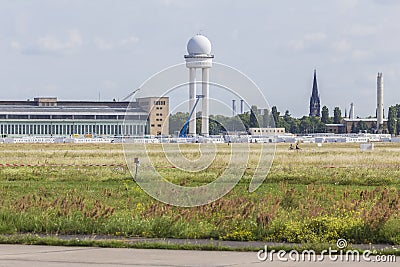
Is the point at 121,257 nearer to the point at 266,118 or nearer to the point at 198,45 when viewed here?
the point at 266,118

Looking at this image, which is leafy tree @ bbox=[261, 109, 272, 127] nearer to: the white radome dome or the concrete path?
the concrete path

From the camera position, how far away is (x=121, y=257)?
1542 cm

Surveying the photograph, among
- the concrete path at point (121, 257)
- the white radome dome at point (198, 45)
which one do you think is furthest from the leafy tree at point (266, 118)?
the white radome dome at point (198, 45)

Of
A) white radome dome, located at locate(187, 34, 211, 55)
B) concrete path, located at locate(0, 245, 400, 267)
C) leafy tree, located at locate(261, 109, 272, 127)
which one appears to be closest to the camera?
concrete path, located at locate(0, 245, 400, 267)

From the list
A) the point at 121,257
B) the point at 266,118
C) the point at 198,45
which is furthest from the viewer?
the point at 198,45

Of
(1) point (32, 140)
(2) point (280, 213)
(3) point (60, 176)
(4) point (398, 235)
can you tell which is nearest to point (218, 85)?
(2) point (280, 213)

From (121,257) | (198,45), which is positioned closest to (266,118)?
(121,257)

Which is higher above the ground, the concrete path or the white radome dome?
the white radome dome

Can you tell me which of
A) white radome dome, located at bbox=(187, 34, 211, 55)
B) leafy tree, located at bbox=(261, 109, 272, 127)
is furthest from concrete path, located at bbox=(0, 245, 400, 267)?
white radome dome, located at bbox=(187, 34, 211, 55)

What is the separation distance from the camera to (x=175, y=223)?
1878cm

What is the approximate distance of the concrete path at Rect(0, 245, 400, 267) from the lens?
14.7 metres

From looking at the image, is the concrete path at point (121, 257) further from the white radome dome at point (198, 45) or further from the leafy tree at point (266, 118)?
the white radome dome at point (198, 45)

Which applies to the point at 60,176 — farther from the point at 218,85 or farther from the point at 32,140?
the point at 32,140

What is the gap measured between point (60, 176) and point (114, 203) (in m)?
14.1
